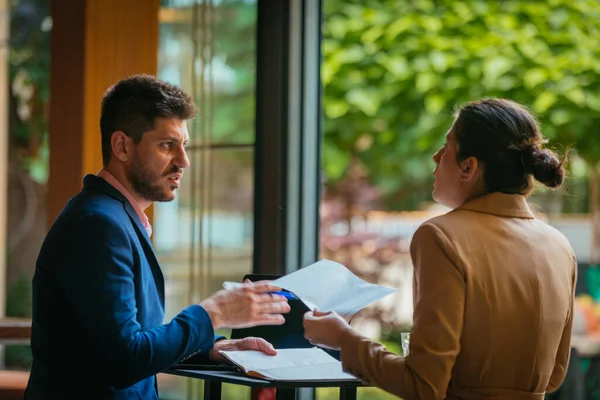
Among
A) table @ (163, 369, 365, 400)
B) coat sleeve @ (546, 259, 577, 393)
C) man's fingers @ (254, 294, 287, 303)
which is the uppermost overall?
man's fingers @ (254, 294, 287, 303)

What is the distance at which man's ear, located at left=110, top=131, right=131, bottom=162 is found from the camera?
169 cm

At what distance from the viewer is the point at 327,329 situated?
159 centimetres

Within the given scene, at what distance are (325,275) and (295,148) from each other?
1013 mm

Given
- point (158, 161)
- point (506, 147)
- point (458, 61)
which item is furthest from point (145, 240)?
point (458, 61)

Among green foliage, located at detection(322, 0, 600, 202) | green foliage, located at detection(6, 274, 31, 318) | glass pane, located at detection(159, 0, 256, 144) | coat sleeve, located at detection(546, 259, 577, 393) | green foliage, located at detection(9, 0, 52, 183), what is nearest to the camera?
coat sleeve, located at detection(546, 259, 577, 393)

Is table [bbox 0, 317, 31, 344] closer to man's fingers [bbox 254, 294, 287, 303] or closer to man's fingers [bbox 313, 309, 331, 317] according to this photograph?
man's fingers [bbox 254, 294, 287, 303]

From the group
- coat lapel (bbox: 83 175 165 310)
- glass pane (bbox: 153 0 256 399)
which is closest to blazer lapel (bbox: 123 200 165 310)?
coat lapel (bbox: 83 175 165 310)

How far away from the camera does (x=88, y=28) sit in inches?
106

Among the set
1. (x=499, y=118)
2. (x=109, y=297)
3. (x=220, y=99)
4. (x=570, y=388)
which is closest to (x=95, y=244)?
(x=109, y=297)

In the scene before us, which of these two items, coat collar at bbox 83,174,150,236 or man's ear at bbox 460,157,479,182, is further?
coat collar at bbox 83,174,150,236

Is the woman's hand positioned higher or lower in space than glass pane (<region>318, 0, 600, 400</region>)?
lower

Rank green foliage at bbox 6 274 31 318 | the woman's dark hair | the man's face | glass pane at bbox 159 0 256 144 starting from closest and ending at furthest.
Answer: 1. the woman's dark hair
2. the man's face
3. glass pane at bbox 159 0 256 144
4. green foliage at bbox 6 274 31 318

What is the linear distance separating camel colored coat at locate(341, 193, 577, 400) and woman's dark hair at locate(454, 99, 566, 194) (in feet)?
0.15

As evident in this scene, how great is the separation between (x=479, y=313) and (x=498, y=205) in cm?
22
